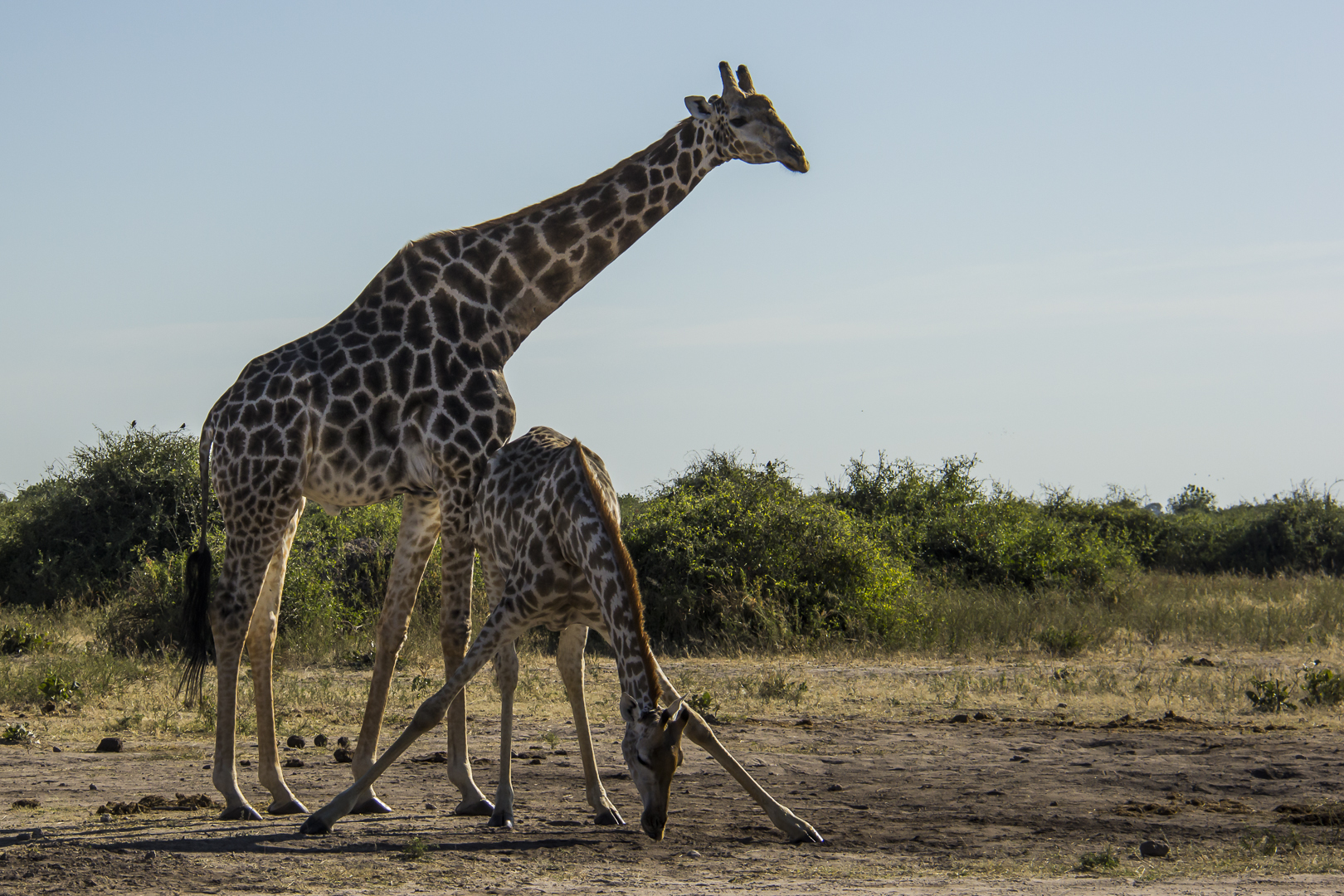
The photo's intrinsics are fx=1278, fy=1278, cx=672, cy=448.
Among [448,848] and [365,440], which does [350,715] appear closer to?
[365,440]

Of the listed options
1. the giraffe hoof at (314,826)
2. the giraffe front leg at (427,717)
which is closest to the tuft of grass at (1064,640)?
the giraffe front leg at (427,717)

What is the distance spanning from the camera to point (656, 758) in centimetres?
579

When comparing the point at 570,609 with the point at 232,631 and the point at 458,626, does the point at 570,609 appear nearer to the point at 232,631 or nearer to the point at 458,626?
the point at 458,626

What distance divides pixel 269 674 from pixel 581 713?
201 centimetres

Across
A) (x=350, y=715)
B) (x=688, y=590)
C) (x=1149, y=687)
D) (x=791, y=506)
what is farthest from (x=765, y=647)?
(x=350, y=715)

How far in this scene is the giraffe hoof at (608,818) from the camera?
7.12 metres

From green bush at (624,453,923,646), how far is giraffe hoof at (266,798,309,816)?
8.64 metres

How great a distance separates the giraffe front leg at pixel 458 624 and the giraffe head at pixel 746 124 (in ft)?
10.00

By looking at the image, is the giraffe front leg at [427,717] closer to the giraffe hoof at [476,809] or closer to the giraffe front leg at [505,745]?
the giraffe front leg at [505,745]

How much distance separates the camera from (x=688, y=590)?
1620 cm

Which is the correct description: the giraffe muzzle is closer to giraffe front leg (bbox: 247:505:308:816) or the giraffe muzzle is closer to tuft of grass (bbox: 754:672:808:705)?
giraffe front leg (bbox: 247:505:308:816)

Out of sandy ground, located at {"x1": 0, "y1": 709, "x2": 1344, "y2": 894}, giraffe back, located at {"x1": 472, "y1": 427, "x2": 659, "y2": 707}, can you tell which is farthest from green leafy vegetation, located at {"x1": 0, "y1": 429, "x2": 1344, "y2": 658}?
giraffe back, located at {"x1": 472, "y1": 427, "x2": 659, "y2": 707}

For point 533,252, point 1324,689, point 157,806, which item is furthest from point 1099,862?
point 1324,689

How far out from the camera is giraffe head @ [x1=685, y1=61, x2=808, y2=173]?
8.39 metres
